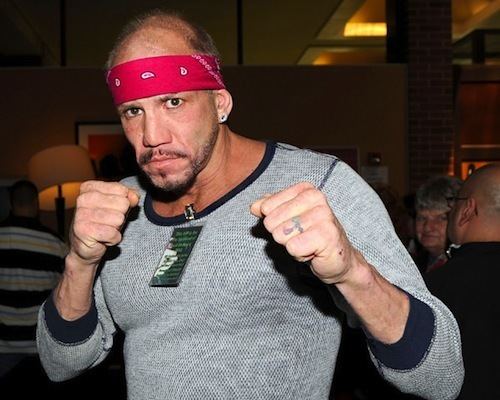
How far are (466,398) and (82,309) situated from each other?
4.52 feet

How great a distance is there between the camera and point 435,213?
12.9ft

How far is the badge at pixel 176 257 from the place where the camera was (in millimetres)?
1766

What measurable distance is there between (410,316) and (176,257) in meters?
0.60

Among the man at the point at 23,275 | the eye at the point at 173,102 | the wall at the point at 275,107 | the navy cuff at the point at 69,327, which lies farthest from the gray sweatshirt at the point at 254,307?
the wall at the point at 275,107

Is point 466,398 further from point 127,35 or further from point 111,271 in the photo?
point 127,35

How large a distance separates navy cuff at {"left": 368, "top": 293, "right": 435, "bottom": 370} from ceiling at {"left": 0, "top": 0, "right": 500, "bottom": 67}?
709cm

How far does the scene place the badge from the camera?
1.77m

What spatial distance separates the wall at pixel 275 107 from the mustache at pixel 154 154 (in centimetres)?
591

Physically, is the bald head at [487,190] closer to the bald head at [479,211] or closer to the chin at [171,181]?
the bald head at [479,211]

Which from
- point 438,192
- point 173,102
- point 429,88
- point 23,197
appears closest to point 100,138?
point 23,197

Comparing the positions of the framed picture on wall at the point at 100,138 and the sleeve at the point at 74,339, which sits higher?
Result: the framed picture on wall at the point at 100,138

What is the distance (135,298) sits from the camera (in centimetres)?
183

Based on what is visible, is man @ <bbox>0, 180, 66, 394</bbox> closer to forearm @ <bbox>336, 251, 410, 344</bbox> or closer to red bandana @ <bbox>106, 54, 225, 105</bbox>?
red bandana @ <bbox>106, 54, 225, 105</bbox>

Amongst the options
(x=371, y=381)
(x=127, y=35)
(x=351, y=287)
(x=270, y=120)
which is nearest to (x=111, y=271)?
(x=127, y=35)
